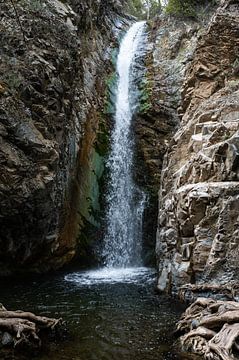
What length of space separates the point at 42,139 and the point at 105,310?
749cm

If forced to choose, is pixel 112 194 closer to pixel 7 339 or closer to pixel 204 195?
pixel 204 195

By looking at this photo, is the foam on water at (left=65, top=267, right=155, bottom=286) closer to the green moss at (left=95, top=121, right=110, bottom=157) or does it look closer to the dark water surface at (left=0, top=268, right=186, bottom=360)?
the dark water surface at (left=0, top=268, right=186, bottom=360)

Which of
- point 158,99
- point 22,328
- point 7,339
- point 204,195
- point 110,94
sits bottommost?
point 7,339

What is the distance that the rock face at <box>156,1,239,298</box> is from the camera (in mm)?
12148

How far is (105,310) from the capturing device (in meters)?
11.8

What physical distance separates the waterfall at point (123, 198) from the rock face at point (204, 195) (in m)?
3.64

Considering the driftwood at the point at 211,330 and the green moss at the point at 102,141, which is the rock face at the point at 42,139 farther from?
the driftwood at the point at 211,330

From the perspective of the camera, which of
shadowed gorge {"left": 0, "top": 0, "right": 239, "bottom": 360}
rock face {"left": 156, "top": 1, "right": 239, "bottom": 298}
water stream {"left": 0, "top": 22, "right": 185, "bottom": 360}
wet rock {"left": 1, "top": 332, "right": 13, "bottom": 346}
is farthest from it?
rock face {"left": 156, "top": 1, "right": 239, "bottom": 298}

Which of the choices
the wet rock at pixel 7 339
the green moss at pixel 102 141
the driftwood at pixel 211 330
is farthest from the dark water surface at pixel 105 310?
the green moss at pixel 102 141

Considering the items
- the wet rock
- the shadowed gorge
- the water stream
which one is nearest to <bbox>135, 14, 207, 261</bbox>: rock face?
the shadowed gorge

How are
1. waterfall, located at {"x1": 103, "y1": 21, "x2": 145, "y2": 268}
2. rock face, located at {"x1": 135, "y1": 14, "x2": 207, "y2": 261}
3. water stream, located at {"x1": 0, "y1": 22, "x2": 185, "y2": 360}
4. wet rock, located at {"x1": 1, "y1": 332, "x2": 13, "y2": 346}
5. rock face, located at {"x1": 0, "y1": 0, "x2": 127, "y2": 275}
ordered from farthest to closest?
rock face, located at {"x1": 135, "y1": 14, "x2": 207, "y2": 261}
waterfall, located at {"x1": 103, "y1": 21, "x2": 145, "y2": 268}
rock face, located at {"x1": 0, "y1": 0, "x2": 127, "y2": 275}
water stream, located at {"x1": 0, "y1": 22, "x2": 185, "y2": 360}
wet rock, located at {"x1": 1, "y1": 332, "x2": 13, "y2": 346}

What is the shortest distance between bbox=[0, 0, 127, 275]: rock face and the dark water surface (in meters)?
1.80

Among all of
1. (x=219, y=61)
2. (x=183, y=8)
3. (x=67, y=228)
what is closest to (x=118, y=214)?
(x=67, y=228)

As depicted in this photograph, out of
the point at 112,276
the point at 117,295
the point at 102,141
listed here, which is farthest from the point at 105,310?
the point at 102,141
